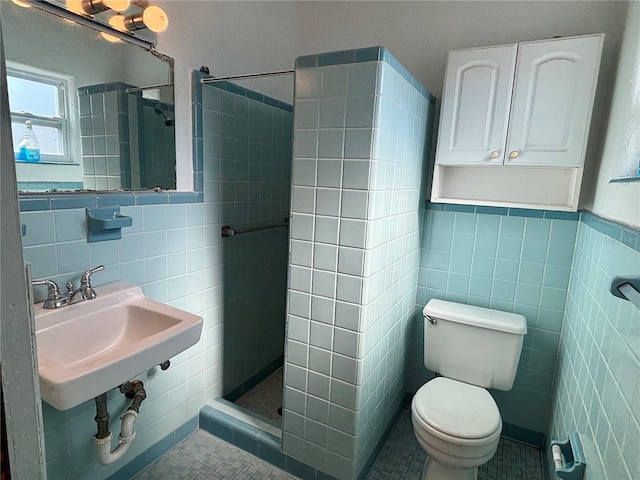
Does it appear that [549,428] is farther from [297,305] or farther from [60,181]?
[60,181]

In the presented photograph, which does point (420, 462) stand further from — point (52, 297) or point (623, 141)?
point (52, 297)

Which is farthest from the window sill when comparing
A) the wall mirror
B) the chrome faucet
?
the chrome faucet

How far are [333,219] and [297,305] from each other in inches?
15.9

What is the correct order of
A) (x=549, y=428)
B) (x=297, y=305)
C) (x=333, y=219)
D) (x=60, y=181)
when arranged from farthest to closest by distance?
(x=549, y=428) → (x=297, y=305) → (x=333, y=219) → (x=60, y=181)

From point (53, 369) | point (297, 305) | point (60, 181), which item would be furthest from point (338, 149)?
point (53, 369)

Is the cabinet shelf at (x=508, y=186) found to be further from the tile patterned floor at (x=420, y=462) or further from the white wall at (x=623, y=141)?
the tile patterned floor at (x=420, y=462)

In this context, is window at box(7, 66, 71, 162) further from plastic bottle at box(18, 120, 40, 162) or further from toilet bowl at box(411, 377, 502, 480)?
toilet bowl at box(411, 377, 502, 480)

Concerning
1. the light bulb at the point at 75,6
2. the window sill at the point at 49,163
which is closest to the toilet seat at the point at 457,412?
the window sill at the point at 49,163

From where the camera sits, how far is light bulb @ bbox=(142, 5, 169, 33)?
1353 mm

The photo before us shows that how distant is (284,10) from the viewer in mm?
2248

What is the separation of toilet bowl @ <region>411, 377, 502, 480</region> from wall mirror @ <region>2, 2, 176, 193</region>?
4.95 ft

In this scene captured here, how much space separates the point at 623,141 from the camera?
1285 mm

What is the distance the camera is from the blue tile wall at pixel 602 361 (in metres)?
0.77

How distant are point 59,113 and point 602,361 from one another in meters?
1.85
